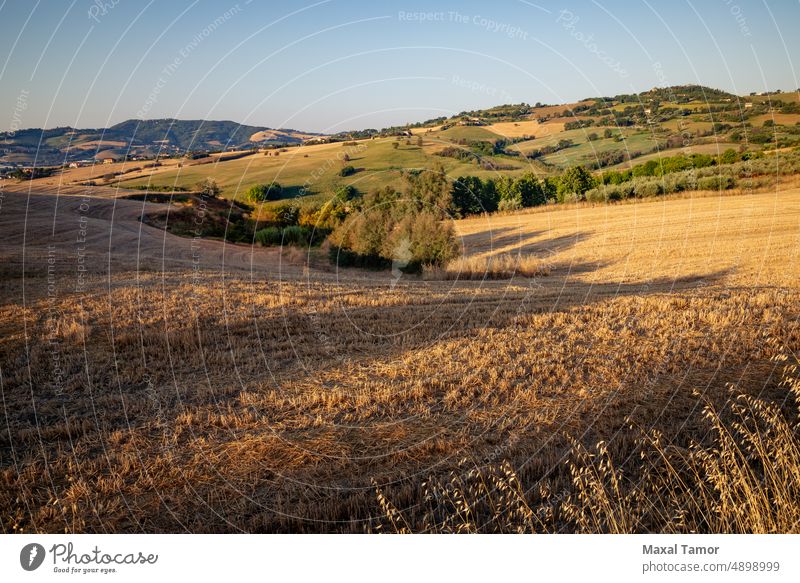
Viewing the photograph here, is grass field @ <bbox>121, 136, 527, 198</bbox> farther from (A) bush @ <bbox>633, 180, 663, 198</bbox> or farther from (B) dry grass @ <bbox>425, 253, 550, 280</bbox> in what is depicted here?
(A) bush @ <bbox>633, 180, 663, 198</bbox>

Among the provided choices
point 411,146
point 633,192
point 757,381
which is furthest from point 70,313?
point 633,192

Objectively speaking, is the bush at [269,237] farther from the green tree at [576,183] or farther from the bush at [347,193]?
the green tree at [576,183]

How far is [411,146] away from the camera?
92.0 feet

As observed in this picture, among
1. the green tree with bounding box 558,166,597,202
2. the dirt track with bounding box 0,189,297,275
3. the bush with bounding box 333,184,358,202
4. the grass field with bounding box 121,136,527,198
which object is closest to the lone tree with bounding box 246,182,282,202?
the grass field with bounding box 121,136,527,198

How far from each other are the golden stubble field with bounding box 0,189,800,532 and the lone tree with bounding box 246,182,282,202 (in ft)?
68.3

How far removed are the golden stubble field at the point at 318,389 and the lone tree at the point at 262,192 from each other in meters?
20.8

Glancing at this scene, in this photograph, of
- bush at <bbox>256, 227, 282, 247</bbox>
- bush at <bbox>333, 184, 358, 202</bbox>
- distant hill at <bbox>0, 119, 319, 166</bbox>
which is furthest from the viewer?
bush at <bbox>256, 227, 282, 247</bbox>

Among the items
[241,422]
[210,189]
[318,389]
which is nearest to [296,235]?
[210,189]

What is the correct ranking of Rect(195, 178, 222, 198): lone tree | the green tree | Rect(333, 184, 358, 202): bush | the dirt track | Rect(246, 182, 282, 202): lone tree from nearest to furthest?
the dirt track, Rect(333, 184, 358, 202): bush, Rect(246, 182, 282, 202): lone tree, Rect(195, 178, 222, 198): lone tree, the green tree

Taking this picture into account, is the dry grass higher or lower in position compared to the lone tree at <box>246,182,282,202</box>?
lower

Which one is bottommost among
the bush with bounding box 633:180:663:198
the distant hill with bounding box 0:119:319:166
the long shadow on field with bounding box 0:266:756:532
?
the long shadow on field with bounding box 0:266:756:532

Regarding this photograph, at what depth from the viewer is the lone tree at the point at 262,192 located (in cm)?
3447

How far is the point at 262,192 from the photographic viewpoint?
35.2 metres

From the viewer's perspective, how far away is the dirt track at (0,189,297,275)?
18.2 metres
